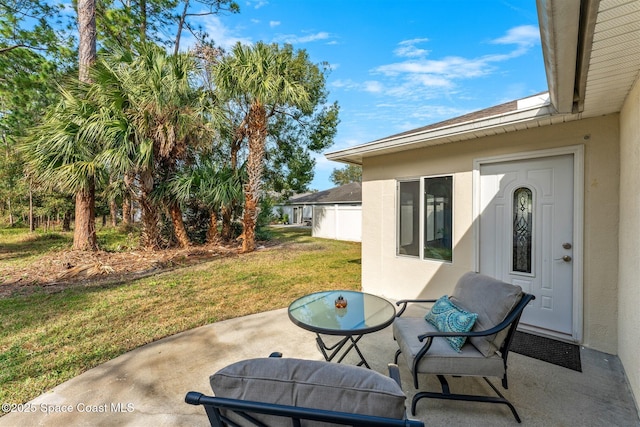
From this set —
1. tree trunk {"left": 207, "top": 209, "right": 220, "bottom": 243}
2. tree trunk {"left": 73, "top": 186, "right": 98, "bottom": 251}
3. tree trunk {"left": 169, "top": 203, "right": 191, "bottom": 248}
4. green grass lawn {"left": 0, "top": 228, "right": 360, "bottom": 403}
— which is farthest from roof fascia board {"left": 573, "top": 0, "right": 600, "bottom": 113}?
tree trunk {"left": 73, "top": 186, "right": 98, "bottom": 251}

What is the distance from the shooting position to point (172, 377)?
2814 millimetres

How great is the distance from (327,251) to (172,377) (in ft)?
28.1

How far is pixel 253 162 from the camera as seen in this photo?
9.45 metres

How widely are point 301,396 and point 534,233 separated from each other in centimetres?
400

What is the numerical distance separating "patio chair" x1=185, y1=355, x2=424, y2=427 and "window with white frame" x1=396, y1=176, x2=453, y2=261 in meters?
3.97

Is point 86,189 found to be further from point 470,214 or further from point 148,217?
point 470,214

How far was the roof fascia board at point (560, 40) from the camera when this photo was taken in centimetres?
155

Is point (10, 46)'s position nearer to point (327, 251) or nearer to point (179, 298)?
point (179, 298)

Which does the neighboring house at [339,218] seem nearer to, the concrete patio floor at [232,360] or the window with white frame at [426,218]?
the window with white frame at [426,218]

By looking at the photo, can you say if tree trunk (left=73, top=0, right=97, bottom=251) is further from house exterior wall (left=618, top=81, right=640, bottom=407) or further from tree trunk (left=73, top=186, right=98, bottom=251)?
house exterior wall (left=618, top=81, right=640, bottom=407)

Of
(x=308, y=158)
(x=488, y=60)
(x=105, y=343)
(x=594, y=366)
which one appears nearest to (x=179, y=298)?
(x=105, y=343)

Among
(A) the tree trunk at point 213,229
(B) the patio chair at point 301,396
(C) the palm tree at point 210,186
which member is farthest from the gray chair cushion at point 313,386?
(A) the tree trunk at point 213,229

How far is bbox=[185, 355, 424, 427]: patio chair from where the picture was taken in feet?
3.66

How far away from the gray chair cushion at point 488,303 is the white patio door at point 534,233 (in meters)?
1.55
